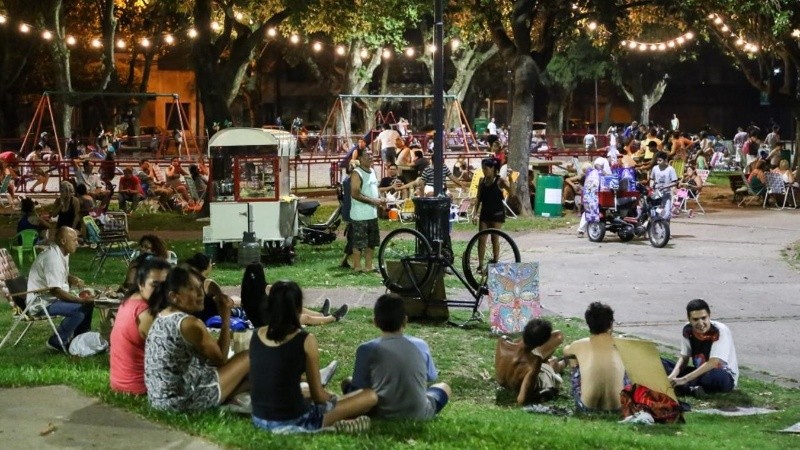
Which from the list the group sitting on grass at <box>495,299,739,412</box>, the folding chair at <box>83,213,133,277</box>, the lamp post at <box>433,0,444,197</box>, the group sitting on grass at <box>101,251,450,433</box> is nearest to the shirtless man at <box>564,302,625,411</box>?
the group sitting on grass at <box>495,299,739,412</box>

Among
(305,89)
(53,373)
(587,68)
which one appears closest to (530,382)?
(53,373)

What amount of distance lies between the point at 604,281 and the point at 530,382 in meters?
7.12

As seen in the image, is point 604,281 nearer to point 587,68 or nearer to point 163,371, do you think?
point 163,371

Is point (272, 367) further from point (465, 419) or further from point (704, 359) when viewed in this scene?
point (704, 359)

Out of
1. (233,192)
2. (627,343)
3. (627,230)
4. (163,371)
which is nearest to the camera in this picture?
(163,371)

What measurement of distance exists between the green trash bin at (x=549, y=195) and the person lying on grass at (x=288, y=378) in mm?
18027

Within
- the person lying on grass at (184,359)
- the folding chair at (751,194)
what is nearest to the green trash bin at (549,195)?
the folding chair at (751,194)

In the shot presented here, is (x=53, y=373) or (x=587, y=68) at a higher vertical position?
(x=587, y=68)

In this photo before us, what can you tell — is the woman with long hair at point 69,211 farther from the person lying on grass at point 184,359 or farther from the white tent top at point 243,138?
the person lying on grass at point 184,359

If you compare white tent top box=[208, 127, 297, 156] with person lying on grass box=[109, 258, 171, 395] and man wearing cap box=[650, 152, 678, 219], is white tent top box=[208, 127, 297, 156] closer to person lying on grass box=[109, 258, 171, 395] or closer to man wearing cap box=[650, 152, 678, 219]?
man wearing cap box=[650, 152, 678, 219]

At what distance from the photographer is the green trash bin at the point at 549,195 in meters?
25.1

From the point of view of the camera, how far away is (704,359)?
1004 cm

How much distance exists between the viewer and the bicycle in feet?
42.6

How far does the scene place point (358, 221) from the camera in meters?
16.1
